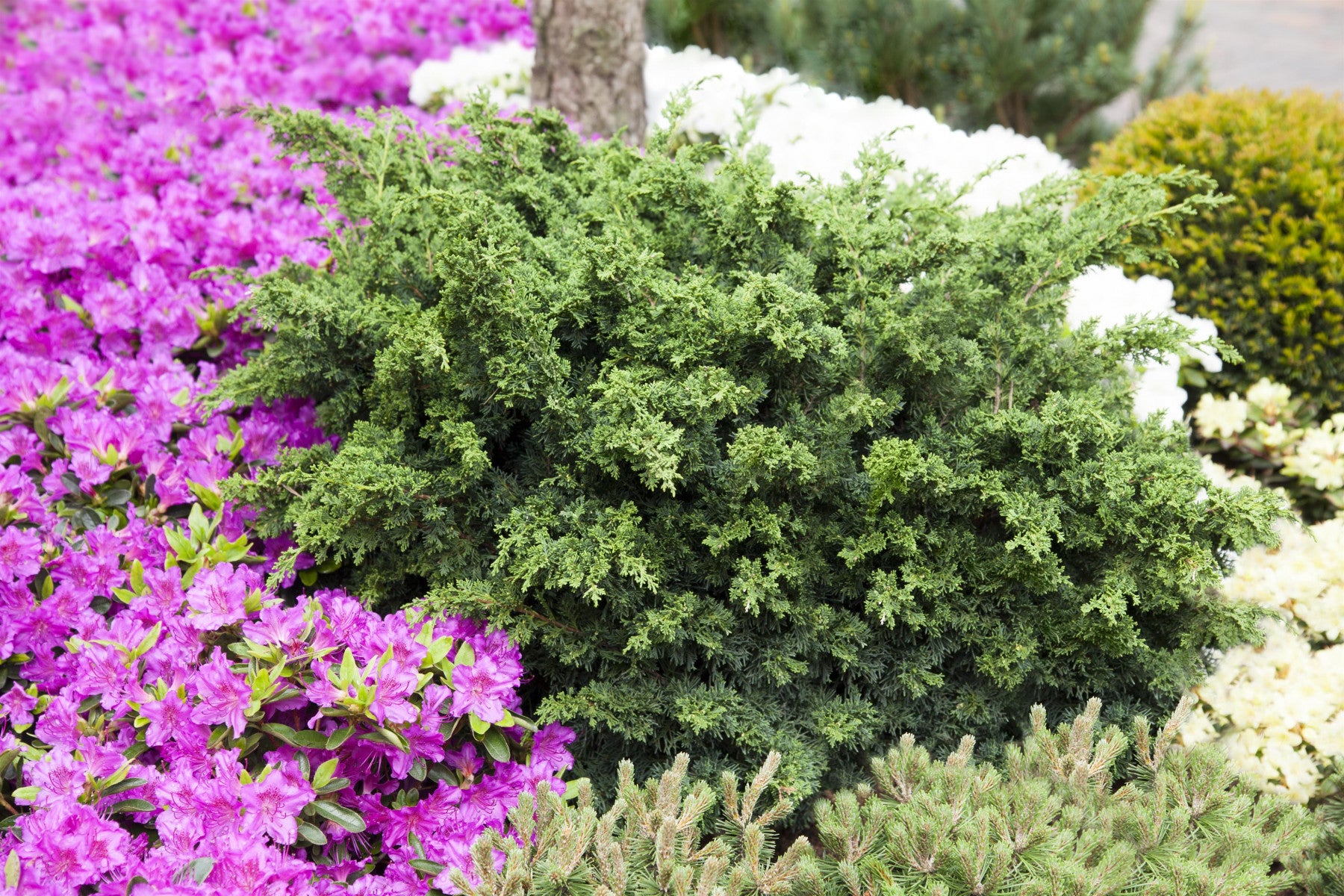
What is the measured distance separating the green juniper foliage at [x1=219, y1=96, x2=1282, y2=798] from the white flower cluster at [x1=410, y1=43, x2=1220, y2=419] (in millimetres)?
368

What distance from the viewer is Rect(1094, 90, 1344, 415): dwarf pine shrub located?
3260mm

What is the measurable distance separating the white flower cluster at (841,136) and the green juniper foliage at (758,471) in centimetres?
37

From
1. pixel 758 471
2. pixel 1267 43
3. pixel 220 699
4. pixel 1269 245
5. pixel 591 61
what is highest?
pixel 1267 43

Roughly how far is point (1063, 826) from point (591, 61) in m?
2.89

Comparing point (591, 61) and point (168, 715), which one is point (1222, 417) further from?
point (168, 715)

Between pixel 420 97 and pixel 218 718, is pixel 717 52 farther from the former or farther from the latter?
pixel 218 718

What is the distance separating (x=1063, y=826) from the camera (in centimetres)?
173

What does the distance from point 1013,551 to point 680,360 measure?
0.81 metres

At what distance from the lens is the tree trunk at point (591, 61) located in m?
3.51

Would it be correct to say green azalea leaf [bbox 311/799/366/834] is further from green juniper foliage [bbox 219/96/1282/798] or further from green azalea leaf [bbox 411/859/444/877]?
green juniper foliage [bbox 219/96/1282/798]

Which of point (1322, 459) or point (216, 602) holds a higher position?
point (1322, 459)

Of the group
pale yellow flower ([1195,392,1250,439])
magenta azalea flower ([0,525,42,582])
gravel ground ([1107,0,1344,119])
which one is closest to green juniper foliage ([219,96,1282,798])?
magenta azalea flower ([0,525,42,582])

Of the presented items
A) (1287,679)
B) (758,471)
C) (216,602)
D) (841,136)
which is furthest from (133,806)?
(841,136)

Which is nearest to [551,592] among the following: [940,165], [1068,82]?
[940,165]
